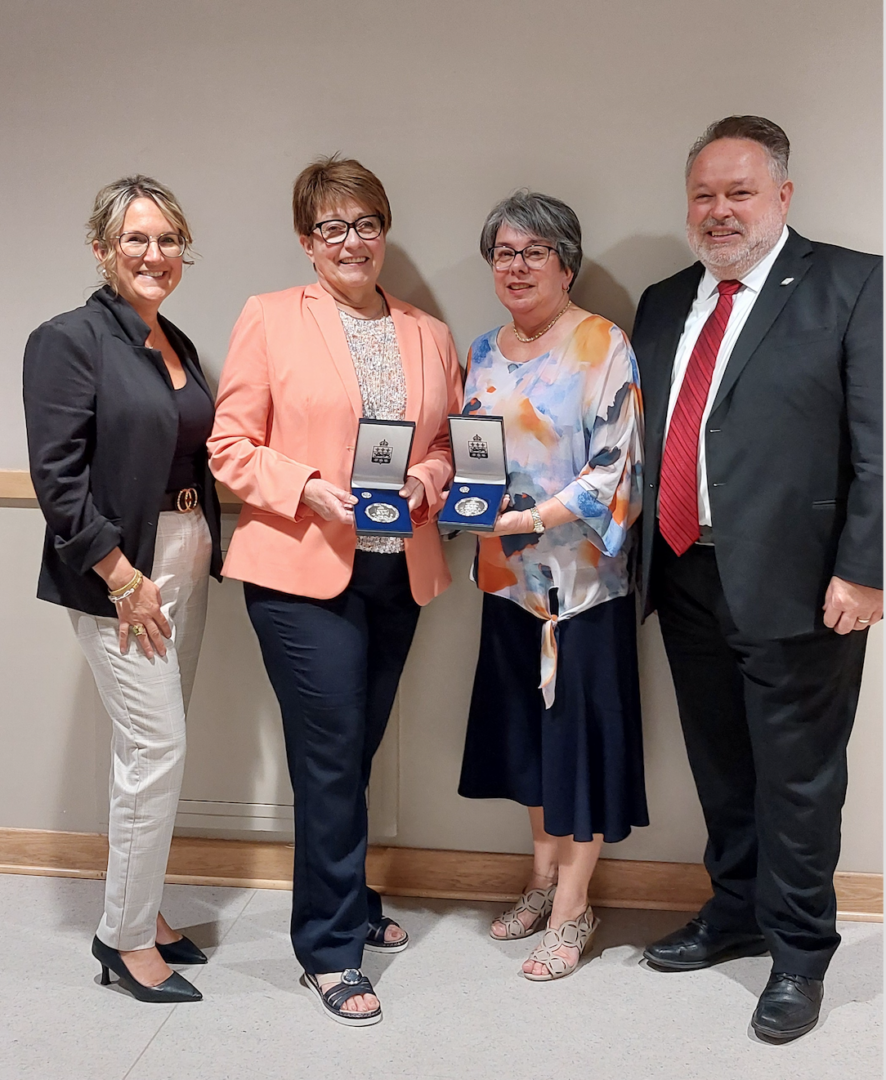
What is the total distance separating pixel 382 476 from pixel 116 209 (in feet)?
2.51

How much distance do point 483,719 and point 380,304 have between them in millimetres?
1013

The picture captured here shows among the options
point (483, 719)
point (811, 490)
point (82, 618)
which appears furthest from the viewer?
point (483, 719)

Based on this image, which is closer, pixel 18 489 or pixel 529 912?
pixel 529 912

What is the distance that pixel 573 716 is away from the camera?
2.46 meters

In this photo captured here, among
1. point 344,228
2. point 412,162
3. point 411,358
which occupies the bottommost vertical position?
point 411,358

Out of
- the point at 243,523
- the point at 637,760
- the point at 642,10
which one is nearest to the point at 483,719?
the point at 637,760

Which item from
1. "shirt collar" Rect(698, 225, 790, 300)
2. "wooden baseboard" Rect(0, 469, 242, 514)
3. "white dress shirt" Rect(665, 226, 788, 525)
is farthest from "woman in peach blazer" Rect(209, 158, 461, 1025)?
"shirt collar" Rect(698, 225, 790, 300)

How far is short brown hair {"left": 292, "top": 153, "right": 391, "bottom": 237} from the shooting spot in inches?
90.6

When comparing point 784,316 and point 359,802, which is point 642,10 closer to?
point 784,316

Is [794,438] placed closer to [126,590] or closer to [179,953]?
[126,590]

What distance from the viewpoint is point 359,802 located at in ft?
7.88

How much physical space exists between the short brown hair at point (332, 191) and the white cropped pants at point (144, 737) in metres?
0.70

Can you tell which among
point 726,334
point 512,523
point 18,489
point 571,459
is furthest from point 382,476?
point 18,489

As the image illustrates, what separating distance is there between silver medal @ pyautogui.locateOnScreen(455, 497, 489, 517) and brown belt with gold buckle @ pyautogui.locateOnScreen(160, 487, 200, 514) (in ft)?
1.94
